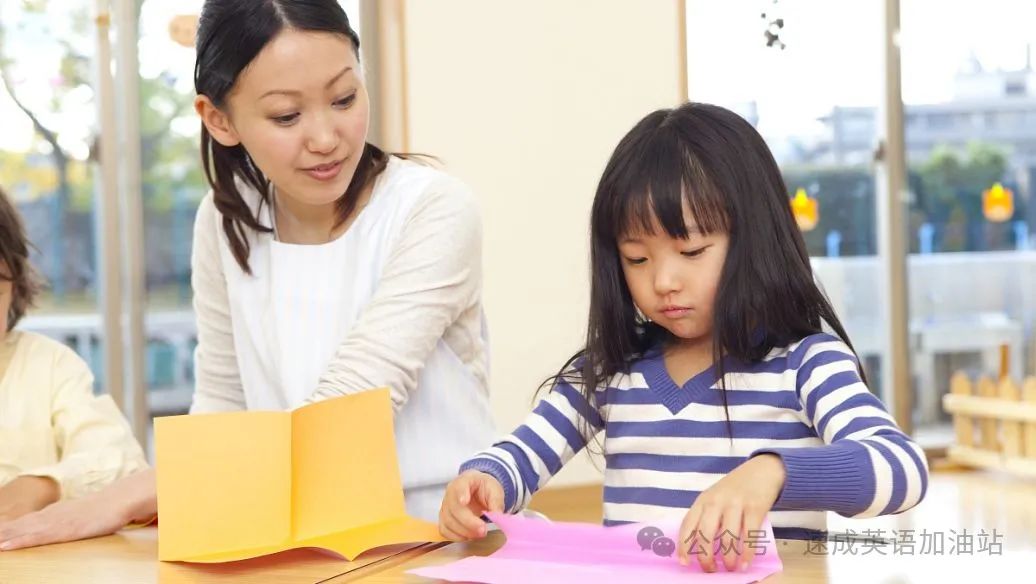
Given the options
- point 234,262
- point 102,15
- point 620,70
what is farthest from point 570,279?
point 234,262

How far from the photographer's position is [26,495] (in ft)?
4.26

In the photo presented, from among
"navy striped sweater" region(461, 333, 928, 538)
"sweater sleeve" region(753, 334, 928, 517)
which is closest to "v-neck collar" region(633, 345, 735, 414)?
"navy striped sweater" region(461, 333, 928, 538)

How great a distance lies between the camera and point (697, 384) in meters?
1.17

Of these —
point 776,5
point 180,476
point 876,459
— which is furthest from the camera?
point 776,5

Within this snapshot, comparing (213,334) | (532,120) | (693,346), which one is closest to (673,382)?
(693,346)

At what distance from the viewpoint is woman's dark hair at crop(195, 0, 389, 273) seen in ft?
4.14

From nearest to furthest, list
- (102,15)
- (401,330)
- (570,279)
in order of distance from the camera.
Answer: (401,330), (102,15), (570,279)

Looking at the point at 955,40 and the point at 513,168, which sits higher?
the point at 955,40

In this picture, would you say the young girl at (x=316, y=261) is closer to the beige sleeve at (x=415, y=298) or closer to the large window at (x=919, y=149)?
the beige sleeve at (x=415, y=298)

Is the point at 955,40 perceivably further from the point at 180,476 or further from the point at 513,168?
the point at 180,476

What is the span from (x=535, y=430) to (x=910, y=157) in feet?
11.1

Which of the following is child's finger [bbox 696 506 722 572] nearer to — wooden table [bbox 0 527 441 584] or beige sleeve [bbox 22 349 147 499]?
wooden table [bbox 0 527 441 584]

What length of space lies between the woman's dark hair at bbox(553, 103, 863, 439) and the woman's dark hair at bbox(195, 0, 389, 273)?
35 cm

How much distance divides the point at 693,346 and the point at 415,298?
302 millimetres
